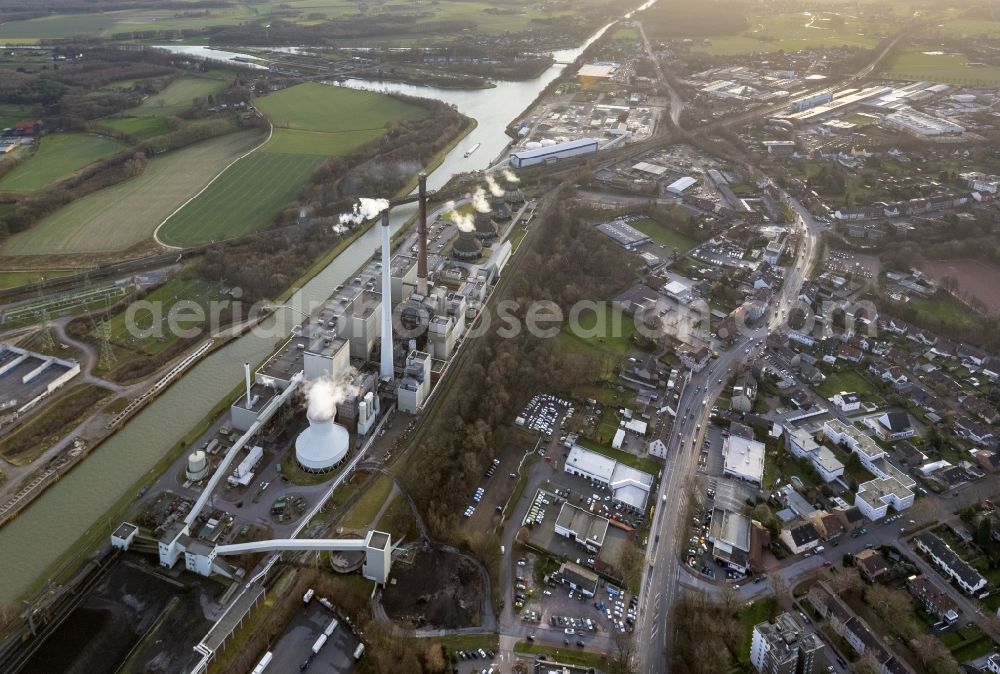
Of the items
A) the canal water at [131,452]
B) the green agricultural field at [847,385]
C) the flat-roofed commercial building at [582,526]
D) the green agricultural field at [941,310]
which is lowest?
the canal water at [131,452]

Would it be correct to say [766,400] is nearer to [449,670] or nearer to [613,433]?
[613,433]

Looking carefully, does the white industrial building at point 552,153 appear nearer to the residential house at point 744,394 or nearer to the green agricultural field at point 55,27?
the residential house at point 744,394

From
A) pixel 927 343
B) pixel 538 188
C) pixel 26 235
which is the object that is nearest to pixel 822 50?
pixel 538 188

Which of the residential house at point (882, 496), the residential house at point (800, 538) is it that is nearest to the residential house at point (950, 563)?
the residential house at point (882, 496)

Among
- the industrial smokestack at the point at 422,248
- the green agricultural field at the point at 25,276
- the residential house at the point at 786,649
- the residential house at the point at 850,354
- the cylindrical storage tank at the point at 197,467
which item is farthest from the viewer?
the green agricultural field at the point at 25,276

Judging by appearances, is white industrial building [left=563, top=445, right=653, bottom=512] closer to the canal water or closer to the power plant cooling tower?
the power plant cooling tower

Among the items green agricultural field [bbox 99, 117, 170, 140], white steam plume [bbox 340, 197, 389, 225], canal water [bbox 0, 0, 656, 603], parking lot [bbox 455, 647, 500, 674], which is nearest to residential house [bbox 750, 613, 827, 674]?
parking lot [bbox 455, 647, 500, 674]
